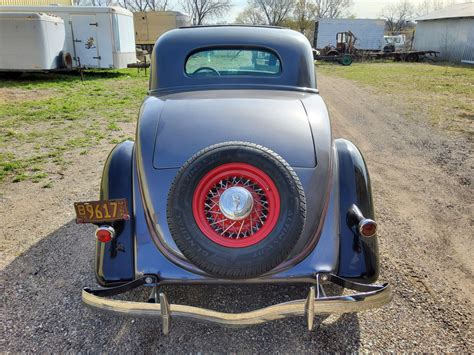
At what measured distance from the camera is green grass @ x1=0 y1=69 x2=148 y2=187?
5.86m

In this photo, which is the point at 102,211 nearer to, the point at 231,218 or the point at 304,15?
the point at 231,218

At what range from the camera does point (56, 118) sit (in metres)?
8.56

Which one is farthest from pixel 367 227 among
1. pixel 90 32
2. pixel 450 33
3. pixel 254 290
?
pixel 450 33

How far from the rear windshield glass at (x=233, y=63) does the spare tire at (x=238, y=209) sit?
6.03 ft

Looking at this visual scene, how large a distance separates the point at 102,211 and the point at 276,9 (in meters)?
62.9

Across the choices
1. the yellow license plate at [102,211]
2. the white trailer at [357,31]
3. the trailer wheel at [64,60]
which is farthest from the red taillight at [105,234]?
the white trailer at [357,31]

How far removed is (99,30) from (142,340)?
46.5 feet

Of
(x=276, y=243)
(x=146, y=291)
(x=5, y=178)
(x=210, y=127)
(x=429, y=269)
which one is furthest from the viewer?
(x=5, y=178)

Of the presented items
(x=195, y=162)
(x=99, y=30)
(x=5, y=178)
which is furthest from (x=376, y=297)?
(x=99, y=30)

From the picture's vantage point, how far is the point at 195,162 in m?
2.14

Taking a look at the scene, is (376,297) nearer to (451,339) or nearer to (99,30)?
(451,339)

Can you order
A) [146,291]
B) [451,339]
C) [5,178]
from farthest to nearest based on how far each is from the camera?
[5,178] → [146,291] → [451,339]

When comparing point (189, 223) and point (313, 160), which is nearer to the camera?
point (189, 223)

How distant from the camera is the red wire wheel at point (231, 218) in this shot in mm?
2152
